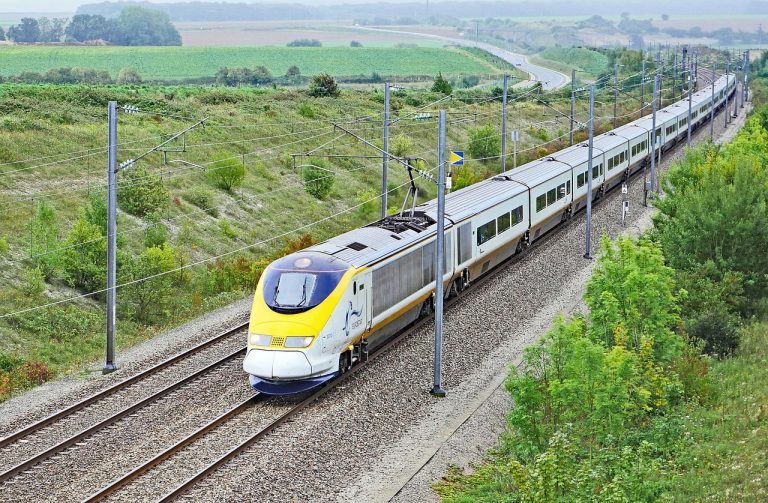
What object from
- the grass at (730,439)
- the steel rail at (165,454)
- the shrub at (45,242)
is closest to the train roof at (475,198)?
the grass at (730,439)

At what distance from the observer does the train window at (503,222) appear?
34.7m

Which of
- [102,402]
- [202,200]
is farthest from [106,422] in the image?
[202,200]

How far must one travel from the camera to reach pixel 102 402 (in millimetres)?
23109

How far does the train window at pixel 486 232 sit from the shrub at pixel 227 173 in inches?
664

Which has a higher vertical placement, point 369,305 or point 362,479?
point 369,305

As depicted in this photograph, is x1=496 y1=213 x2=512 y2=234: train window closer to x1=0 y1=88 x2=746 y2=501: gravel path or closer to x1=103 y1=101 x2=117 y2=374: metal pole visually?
x1=0 y1=88 x2=746 y2=501: gravel path

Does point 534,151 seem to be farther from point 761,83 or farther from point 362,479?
point 761,83

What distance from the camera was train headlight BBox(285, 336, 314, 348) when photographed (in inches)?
877

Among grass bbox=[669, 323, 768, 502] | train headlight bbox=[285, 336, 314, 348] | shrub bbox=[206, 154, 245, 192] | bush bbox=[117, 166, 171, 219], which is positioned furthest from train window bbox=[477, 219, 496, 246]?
shrub bbox=[206, 154, 245, 192]

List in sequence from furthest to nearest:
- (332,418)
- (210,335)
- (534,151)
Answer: (534,151)
(210,335)
(332,418)

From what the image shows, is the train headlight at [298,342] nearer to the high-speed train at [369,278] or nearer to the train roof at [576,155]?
the high-speed train at [369,278]

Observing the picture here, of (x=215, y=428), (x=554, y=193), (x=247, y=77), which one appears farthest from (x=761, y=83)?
(x=215, y=428)

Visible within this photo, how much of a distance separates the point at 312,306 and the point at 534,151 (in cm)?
5393

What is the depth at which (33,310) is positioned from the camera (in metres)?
30.2
